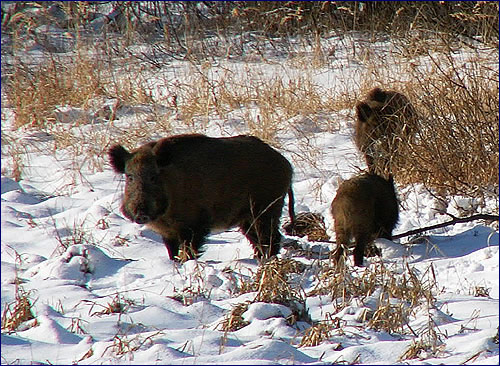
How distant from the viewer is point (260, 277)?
5.49 meters

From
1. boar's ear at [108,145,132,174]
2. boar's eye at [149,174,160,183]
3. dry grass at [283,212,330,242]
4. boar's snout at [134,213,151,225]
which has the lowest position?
dry grass at [283,212,330,242]

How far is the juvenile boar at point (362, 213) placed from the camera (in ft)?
20.9

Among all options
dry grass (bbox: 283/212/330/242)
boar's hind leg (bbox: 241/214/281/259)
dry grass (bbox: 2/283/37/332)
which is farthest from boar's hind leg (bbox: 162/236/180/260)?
dry grass (bbox: 2/283/37/332)

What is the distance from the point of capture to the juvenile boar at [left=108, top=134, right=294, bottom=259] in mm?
6363

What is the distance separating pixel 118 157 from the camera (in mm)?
6496

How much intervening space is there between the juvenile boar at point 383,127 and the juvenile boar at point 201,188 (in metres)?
1.48

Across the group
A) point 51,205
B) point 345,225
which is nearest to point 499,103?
point 345,225

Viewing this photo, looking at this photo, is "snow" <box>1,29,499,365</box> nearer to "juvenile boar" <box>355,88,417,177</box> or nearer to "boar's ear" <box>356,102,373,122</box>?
"juvenile boar" <box>355,88,417,177</box>

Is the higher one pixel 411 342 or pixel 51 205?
pixel 411 342

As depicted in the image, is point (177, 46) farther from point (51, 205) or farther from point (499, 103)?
point (499, 103)

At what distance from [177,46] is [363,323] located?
987cm

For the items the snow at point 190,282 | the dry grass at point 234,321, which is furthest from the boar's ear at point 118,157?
the dry grass at point 234,321

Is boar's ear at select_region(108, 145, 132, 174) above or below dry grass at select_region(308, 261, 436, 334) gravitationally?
above

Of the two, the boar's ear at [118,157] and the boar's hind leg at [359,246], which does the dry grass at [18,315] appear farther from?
the boar's hind leg at [359,246]
